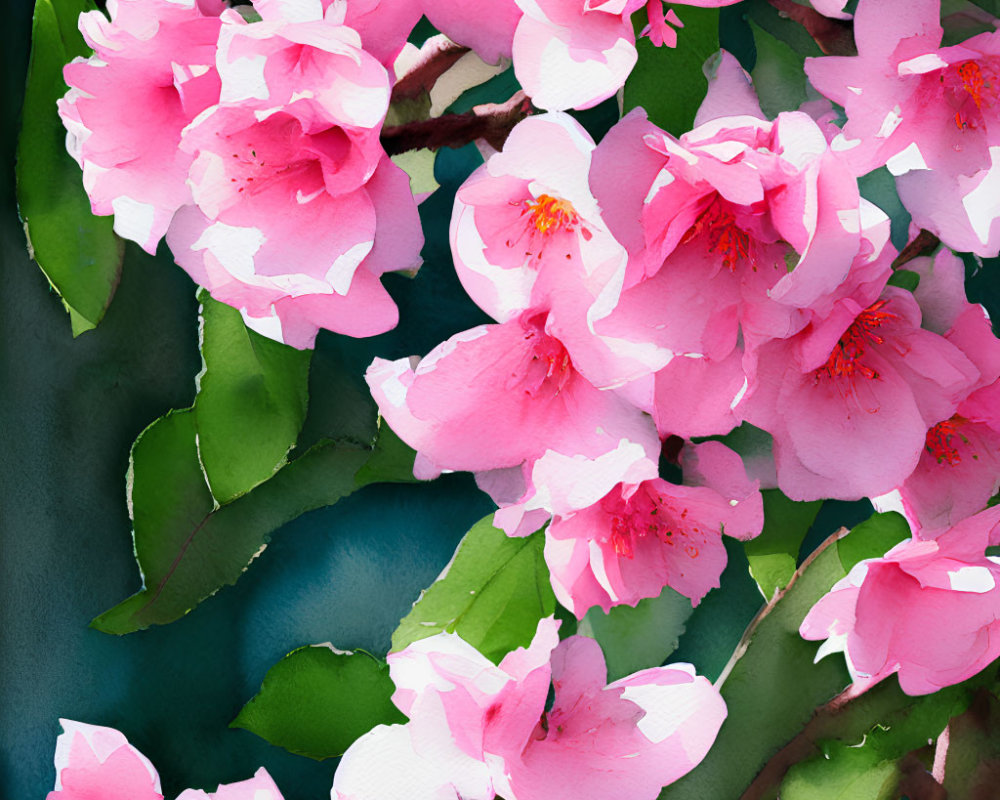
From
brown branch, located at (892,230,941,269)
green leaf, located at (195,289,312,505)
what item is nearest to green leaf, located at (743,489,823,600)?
brown branch, located at (892,230,941,269)

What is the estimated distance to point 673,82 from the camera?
0.36m

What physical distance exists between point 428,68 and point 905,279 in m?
0.21

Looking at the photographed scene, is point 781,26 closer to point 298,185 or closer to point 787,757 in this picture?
point 298,185

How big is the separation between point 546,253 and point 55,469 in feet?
0.91

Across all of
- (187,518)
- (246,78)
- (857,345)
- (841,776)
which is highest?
(246,78)

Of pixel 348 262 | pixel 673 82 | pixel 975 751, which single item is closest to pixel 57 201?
pixel 348 262

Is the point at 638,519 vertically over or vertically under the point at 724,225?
under

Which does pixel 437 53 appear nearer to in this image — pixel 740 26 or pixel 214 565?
pixel 740 26

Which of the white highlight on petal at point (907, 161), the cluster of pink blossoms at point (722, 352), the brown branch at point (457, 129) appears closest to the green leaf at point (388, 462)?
the cluster of pink blossoms at point (722, 352)

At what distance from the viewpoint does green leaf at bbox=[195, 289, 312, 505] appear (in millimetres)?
429

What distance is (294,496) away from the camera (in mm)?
442

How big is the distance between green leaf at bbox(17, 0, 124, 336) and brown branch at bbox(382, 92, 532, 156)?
151 mm

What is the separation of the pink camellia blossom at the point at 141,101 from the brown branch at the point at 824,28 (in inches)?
8.7

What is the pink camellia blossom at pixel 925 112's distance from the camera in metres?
0.33
